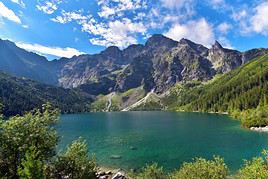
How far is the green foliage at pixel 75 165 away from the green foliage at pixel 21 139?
2.37m

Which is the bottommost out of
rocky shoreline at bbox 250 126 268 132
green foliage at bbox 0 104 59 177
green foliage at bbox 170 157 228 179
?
green foliage at bbox 170 157 228 179

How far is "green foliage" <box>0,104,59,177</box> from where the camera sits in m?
36.9

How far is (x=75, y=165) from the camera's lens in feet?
137

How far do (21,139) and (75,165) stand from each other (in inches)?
359

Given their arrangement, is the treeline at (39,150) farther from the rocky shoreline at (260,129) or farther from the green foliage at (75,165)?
the rocky shoreline at (260,129)

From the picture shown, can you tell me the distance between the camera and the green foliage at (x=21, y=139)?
36.9m

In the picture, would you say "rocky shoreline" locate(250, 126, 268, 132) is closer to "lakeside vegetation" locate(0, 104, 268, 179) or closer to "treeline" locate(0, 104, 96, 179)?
"lakeside vegetation" locate(0, 104, 268, 179)

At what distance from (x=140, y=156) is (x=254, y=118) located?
3808 inches

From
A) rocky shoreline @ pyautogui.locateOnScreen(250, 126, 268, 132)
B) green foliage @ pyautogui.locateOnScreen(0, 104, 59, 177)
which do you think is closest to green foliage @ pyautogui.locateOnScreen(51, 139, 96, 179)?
green foliage @ pyautogui.locateOnScreen(0, 104, 59, 177)

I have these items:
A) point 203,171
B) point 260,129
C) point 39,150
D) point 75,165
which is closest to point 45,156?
point 39,150

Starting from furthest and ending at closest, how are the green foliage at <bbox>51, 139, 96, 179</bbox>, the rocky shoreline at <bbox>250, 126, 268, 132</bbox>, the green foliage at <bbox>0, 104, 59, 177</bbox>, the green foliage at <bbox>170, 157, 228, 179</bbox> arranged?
the rocky shoreline at <bbox>250, 126, 268, 132</bbox> → the green foliage at <bbox>170, 157, 228, 179</bbox> → the green foliage at <bbox>51, 139, 96, 179</bbox> → the green foliage at <bbox>0, 104, 59, 177</bbox>

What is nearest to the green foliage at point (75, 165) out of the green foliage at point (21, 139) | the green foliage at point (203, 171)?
the green foliage at point (21, 139)

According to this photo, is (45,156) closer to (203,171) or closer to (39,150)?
(39,150)

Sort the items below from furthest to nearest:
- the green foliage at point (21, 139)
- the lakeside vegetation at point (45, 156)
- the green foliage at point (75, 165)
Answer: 1. the green foliage at point (75, 165)
2. the green foliage at point (21, 139)
3. the lakeside vegetation at point (45, 156)
